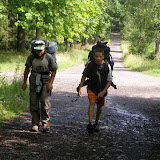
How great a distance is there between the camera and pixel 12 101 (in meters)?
7.89

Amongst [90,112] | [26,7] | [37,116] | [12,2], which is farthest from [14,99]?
[12,2]

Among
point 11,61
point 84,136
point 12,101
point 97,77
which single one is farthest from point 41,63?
point 11,61

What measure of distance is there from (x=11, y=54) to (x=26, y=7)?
5086 mm

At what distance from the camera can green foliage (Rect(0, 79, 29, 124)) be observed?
7000 mm

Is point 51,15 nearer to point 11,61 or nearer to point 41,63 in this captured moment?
point 11,61

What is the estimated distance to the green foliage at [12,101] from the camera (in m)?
7.00

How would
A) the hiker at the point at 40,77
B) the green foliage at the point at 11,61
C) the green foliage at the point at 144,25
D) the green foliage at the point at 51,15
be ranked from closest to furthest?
the hiker at the point at 40,77, the green foliage at the point at 11,61, the green foliage at the point at 51,15, the green foliage at the point at 144,25

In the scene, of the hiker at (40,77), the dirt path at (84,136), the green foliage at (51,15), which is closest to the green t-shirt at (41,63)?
the hiker at (40,77)

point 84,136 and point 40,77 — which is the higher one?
point 40,77

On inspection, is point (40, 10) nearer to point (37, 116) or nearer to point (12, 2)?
point (12, 2)

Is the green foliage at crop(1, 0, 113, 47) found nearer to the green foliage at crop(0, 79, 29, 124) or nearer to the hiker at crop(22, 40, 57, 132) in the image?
the green foliage at crop(0, 79, 29, 124)

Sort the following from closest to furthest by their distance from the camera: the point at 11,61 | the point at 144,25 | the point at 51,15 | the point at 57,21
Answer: the point at 51,15 → the point at 11,61 → the point at 57,21 → the point at 144,25

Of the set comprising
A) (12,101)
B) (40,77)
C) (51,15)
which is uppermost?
(51,15)

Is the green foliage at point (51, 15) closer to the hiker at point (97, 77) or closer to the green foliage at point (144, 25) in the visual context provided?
the green foliage at point (144, 25)
